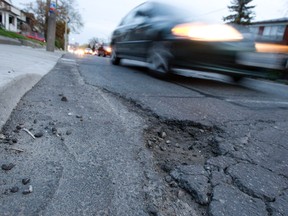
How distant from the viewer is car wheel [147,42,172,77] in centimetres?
416

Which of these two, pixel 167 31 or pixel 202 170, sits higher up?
pixel 167 31

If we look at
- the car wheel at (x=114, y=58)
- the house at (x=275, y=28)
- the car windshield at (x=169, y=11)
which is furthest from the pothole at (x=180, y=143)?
the house at (x=275, y=28)

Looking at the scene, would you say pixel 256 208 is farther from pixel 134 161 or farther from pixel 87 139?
pixel 87 139

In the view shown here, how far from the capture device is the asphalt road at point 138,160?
3.28 ft

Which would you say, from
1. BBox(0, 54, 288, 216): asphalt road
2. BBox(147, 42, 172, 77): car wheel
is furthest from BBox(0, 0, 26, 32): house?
BBox(0, 54, 288, 216): asphalt road

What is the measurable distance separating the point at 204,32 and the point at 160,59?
977mm

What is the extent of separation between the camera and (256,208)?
41.5 inches

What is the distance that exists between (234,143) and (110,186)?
1075 mm

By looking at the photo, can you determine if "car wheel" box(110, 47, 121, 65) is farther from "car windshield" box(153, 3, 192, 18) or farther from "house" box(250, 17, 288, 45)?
"house" box(250, 17, 288, 45)

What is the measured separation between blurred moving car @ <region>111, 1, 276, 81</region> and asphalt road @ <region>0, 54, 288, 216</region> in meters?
1.74

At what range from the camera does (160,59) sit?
4.40m

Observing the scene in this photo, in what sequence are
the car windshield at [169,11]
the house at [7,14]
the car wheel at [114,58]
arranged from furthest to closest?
the house at [7,14]
the car wheel at [114,58]
the car windshield at [169,11]

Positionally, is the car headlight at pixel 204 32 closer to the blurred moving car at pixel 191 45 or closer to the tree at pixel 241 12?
the blurred moving car at pixel 191 45

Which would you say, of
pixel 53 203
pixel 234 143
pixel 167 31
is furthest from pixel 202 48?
pixel 53 203
